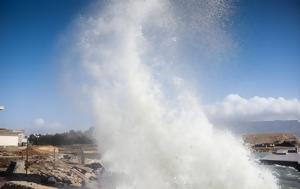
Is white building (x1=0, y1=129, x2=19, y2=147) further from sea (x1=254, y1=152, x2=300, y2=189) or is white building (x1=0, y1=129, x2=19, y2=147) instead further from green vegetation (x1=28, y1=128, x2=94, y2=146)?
sea (x1=254, y1=152, x2=300, y2=189)

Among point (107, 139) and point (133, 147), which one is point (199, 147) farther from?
point (107, 139)

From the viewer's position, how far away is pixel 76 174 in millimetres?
26844

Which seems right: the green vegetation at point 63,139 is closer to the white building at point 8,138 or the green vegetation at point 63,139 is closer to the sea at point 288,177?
the white building at point 8,138

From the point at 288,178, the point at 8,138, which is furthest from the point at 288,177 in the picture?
the point at 8,138

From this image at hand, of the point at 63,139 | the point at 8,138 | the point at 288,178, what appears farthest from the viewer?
the point at 63,139

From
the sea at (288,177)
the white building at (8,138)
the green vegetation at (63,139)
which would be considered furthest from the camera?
the green vegetation at (63,139)

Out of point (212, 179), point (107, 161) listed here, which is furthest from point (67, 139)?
point (212, 179)

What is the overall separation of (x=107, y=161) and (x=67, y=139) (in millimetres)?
57378

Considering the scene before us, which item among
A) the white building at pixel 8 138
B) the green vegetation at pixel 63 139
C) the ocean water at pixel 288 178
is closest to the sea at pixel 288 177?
the ocean water at pixel 288 178

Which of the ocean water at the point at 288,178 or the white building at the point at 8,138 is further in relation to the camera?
the white building at the point at 8,138

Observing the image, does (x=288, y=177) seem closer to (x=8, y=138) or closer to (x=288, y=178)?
(x=288, y=178)

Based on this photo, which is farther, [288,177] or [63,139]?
[63,139]

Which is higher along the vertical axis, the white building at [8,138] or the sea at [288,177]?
→ the white building at [8,138]

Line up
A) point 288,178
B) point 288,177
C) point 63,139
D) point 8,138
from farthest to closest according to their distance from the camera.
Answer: point 63,139, point 8,138, point 288,177, point 288,178
